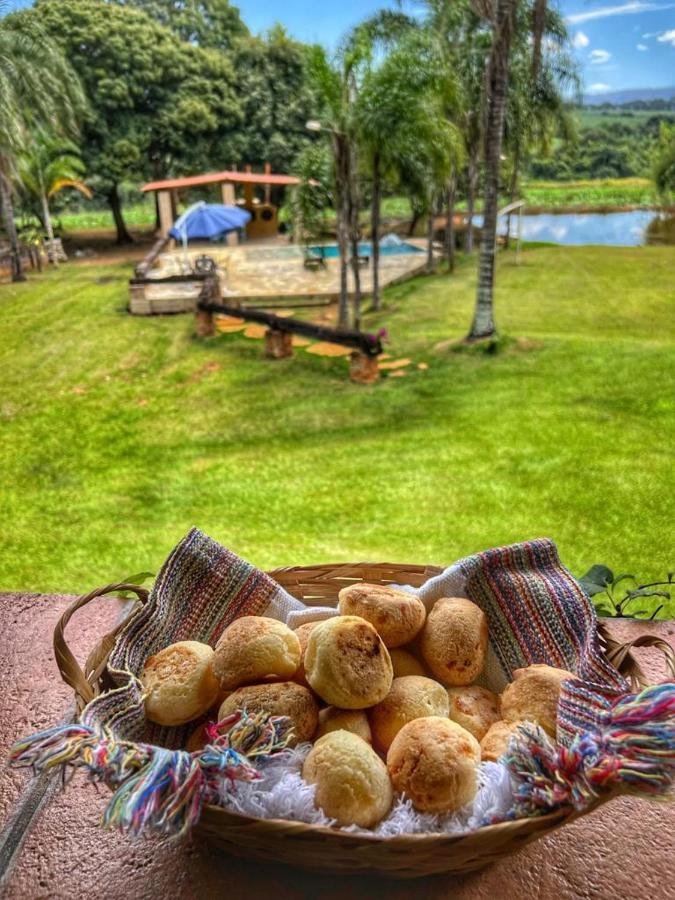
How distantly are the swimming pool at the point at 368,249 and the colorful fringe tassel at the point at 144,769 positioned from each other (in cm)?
1131

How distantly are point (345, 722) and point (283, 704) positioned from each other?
6cm

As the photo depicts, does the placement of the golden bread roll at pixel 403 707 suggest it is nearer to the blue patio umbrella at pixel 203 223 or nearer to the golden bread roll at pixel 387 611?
the golden bread roll at pixel 387 611

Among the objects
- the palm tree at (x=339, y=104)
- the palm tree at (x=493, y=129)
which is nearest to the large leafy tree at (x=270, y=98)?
the palm tree at (x=339, y=104)

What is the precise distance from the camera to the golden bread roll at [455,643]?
709mm

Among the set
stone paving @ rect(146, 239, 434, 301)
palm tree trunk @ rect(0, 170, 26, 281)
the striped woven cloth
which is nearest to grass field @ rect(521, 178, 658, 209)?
stone paving @ rect(146, 239, 434, 301)

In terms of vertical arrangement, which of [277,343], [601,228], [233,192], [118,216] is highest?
[233,192]

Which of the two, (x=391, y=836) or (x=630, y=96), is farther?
(x=630, y=96)

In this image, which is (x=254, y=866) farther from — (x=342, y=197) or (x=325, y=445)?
(x=342, y=197)

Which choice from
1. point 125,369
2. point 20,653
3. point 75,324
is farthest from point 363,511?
point 75,324

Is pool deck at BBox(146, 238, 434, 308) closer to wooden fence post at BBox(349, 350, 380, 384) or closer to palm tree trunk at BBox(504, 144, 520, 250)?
palm tree trunk at BBox(504, 144, 520, 250)

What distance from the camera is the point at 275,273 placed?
396 inches

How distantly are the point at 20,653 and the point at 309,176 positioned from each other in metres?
7.42

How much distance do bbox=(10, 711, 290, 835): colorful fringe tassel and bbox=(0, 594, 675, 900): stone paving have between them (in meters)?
0.16

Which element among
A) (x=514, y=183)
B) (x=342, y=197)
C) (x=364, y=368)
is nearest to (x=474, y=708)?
(x=364, y=368)
